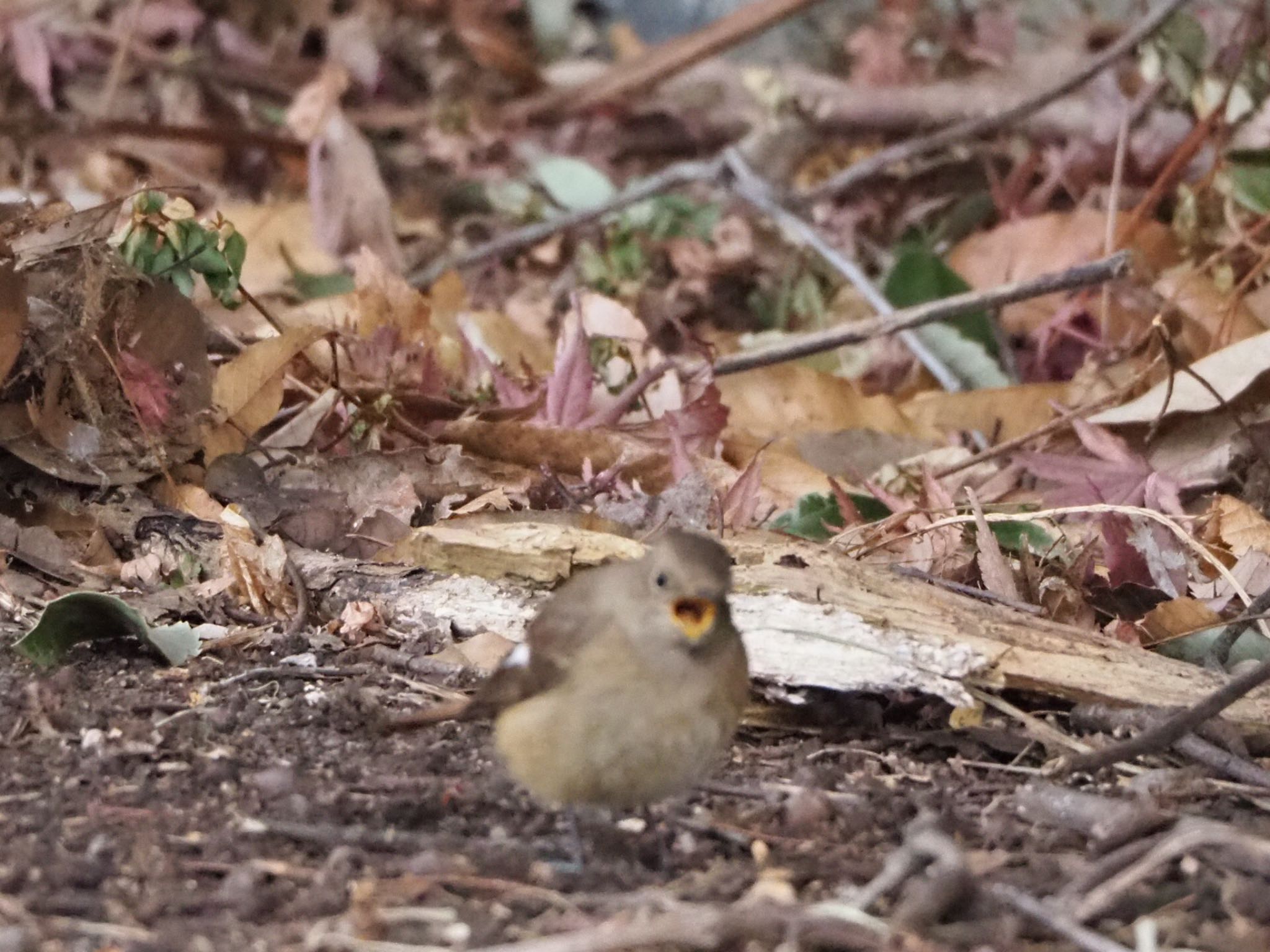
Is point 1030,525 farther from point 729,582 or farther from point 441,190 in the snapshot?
point 441,190

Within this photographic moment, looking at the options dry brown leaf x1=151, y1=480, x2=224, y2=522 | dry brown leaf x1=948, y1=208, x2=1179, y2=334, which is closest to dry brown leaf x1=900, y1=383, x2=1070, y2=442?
dry brown leaf x1=948, y1=208, x2=1179, y2=334

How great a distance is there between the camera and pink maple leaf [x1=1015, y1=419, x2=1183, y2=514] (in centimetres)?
375

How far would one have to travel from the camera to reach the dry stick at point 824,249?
Answer: 17.2 feet

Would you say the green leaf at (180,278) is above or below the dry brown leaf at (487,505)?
above

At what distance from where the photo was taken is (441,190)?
7.43 meters

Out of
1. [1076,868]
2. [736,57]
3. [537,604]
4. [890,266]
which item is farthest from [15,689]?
[736,57]

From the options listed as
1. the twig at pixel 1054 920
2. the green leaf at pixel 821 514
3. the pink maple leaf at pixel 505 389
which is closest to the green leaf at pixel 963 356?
the green leaf at pixel 821 514

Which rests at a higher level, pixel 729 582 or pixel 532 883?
pixel 729 582

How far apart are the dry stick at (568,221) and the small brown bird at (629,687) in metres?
3.62

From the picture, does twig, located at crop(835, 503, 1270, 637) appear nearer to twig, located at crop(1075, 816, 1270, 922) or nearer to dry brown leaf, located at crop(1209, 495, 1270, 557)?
dry brown leaf, located at crop(1209, 495, 1270, 557)

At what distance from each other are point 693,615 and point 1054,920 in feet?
2.39

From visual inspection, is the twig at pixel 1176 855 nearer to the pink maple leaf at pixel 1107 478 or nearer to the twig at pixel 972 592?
the twig at pixel 972 592

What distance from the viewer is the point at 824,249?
568 cm

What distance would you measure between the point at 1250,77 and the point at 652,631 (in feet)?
15.0
